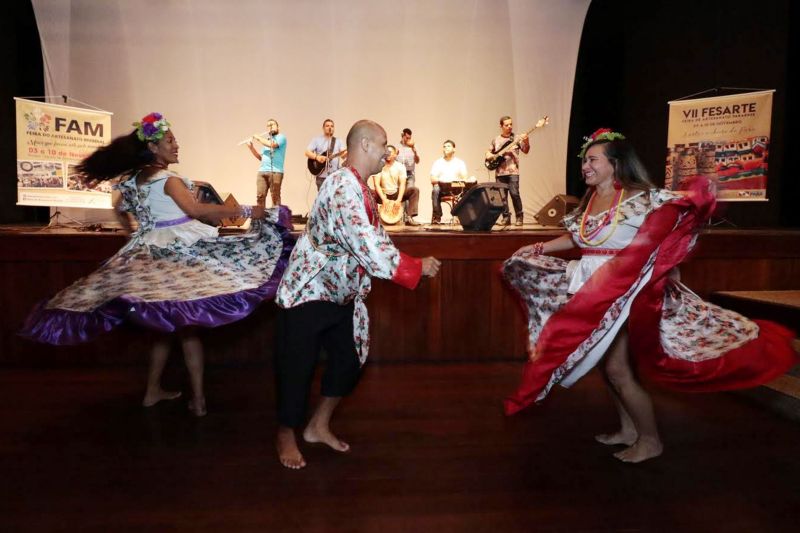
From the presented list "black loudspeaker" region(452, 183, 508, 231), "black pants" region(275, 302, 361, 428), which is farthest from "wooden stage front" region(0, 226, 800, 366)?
"black pants" region(275, 302, 361, 428)

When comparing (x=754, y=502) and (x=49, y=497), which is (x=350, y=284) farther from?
(x=754, y=502)

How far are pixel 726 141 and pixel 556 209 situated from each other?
175 centimetres

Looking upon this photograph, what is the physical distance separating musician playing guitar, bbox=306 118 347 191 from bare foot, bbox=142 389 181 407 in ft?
12.7

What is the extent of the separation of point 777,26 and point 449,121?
3.71 m

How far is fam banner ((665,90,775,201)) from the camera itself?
532 centimetres

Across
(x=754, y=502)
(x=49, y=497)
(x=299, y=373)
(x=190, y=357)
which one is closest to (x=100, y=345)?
(x=190, y=357)

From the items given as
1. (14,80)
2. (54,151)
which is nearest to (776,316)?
(54,151)

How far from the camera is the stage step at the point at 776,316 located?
9.18 ft

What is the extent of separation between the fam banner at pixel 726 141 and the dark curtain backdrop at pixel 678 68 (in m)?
0.52

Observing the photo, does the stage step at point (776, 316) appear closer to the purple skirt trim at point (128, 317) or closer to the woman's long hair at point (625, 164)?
the woman's long hair at point (625, 164)

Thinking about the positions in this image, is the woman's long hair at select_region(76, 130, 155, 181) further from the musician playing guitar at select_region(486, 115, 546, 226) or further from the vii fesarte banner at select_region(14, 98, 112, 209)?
the musician playing guitar at select_region(486, 115, 546, 226)

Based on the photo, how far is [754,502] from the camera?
1963 millimetres

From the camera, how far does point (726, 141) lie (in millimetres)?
5551

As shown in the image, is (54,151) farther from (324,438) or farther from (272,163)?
(324,438)
